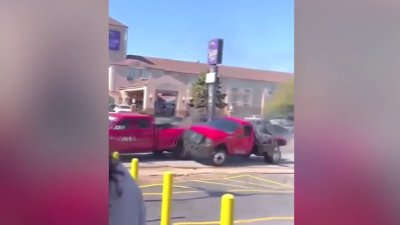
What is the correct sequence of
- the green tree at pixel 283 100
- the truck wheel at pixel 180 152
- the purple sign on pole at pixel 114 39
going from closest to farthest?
1. the purple sign on pole at pixel 114 39
2. the truck wheel at pixel 180 152
3. the green tree at pixel 283 100

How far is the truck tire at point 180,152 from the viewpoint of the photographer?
3.32ft

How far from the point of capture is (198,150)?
1083 mm

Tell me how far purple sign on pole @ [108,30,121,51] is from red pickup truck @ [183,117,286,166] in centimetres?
28

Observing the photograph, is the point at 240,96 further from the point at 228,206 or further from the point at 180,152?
the point at 228,206

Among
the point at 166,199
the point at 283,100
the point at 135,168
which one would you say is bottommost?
the point at 166,199

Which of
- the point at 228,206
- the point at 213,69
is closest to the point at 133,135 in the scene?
the point at 213,69

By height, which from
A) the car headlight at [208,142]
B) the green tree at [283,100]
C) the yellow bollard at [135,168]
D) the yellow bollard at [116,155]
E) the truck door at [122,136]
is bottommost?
the yellow bollard at [135,168]

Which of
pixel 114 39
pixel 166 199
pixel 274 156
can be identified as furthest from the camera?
pixel 166 199

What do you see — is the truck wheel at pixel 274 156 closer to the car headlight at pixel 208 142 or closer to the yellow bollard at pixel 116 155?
the car headlight at pixel 208 142

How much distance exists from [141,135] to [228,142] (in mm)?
258

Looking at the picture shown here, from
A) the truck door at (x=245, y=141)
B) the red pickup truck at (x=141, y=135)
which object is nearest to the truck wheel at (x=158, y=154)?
the red pickup truck at (x=141, y=135)

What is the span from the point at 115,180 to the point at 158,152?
15cm
